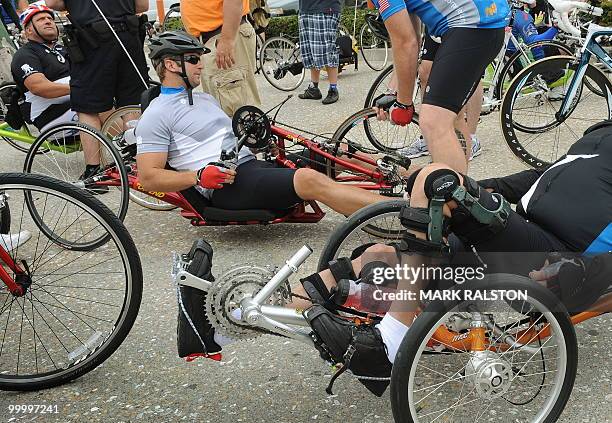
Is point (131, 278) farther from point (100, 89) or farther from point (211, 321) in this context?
Answer: point (100, 89)

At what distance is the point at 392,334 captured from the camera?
2168 mm

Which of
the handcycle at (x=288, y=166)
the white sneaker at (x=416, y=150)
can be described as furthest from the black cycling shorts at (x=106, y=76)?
the white sneaker at (x=416, y=150)

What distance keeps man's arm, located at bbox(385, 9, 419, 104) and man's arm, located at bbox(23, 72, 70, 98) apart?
9.79 ft

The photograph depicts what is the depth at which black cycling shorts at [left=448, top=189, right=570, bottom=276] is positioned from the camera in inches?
83.5

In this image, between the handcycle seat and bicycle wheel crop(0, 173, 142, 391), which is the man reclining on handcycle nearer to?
bicycle wheel crop(0, 173, 142, 391)

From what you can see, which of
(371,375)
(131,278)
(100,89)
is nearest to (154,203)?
(100,89)

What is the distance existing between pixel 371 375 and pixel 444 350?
0.26 metres

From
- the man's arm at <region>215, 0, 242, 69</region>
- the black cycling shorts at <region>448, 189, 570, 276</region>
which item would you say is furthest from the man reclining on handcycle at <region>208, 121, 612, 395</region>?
the man's arm at <region>215, 0, 242, 69</region>

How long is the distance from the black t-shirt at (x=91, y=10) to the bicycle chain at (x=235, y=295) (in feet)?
9.71

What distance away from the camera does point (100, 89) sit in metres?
4.62

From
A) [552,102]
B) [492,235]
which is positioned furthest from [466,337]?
[552,102]

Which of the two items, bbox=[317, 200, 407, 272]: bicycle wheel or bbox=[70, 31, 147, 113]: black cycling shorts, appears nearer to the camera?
bbox=[317, 200, 407, 272]: bicycle wheel

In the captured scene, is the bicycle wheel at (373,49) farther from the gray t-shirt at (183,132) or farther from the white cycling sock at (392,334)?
the white cycling sock at (392,334)

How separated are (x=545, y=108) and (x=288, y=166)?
2.39m
